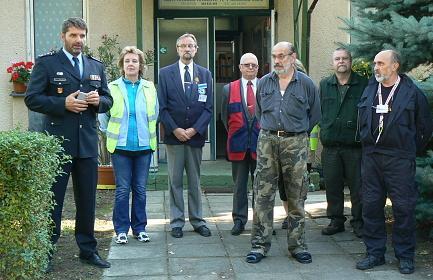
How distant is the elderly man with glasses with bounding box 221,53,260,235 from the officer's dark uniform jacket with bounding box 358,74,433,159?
1.49 metres

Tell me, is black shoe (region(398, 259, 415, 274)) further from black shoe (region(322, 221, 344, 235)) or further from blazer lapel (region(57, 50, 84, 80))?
blazer lapel (region(57, 50, 84, 80))

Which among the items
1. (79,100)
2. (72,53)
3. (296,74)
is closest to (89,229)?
(79,100)

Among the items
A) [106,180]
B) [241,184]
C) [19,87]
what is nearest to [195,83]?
[241,184]

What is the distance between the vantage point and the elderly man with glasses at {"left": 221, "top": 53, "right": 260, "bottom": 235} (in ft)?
22.2

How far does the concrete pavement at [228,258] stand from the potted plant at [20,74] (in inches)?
154

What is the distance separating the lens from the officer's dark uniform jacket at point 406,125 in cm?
552

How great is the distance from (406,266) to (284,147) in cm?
148

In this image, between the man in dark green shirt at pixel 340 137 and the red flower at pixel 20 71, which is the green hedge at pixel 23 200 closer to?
the man in dark green shirt at pixel 340 137

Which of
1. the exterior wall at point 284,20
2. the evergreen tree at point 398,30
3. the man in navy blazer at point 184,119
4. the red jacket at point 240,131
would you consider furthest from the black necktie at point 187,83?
the exterior wall at point 284,20

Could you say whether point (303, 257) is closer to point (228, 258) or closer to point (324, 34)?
point (228, 258)

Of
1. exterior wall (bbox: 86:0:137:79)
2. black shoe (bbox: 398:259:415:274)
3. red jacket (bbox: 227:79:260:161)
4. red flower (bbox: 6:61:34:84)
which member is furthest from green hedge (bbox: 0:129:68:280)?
exterior wall (bbox: 86:0:137:79)

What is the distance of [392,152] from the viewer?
5.55m

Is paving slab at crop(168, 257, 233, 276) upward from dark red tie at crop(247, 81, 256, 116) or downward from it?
downward

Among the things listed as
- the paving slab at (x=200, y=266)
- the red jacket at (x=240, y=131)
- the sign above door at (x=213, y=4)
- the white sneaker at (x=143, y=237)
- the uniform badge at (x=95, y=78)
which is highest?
the sign above door at (x=213, y=4)
